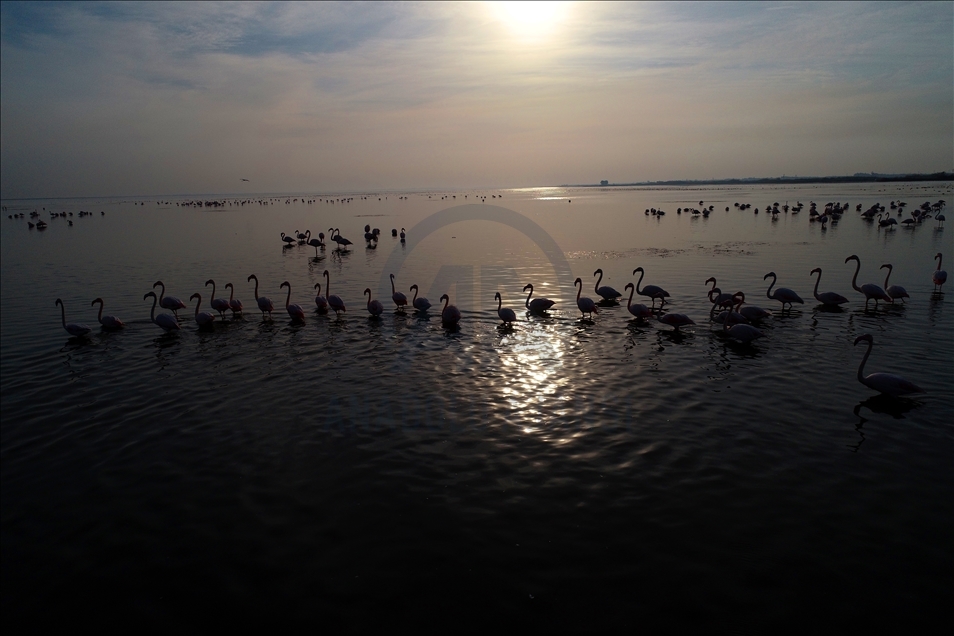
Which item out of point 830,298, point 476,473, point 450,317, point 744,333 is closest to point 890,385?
point 744,333

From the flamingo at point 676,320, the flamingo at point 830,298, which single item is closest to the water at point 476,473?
the flamingo at point 676,320

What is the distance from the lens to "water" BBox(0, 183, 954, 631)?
20.9 ft

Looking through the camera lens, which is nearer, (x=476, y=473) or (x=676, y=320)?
(x=476, y=473)

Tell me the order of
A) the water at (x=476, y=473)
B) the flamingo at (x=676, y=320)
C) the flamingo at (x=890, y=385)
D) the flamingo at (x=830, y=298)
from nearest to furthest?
the water at (x=476, y=473)
the flamingo at (x=890, y=385)
the flamingo at (x=676, y=320)
the flamingo at (x=830, y=298)

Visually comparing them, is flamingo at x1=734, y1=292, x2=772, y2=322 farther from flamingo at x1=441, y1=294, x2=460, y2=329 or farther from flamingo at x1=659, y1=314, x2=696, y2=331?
flamingo at x1=441, y1=294, x2=460, y2=329

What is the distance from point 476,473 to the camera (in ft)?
29.3

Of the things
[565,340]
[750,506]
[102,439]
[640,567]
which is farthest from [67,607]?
[565,340]

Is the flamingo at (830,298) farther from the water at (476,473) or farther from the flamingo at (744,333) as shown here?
the flamingo at (744,333)

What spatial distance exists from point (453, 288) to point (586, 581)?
2011 cm

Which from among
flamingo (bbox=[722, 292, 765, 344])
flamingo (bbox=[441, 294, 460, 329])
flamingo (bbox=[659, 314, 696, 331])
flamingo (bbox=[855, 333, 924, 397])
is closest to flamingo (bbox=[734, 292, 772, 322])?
flamingo (bbox=[722, 292, 765, 344])

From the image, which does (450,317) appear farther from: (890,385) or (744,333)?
(890,385)

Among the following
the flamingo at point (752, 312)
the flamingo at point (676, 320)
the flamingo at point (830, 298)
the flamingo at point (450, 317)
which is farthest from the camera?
the flamingo at point (830, 298)

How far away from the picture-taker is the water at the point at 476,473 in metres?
6.38

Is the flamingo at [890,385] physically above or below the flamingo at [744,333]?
below
